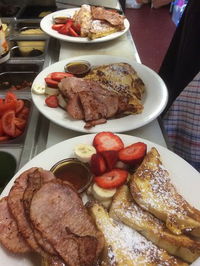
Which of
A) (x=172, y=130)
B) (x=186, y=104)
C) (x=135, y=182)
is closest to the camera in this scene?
(x=135, y=182)

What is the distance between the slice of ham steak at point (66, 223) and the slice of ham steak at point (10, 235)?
0.28ft

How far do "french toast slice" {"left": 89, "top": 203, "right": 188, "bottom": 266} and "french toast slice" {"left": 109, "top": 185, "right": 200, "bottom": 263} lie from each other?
2cm

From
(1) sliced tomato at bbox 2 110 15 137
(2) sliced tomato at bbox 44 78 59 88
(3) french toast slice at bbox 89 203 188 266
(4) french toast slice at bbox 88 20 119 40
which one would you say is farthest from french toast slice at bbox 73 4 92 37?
(3) french toast slice at bbox 89 203 188 266

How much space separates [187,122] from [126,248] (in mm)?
1299

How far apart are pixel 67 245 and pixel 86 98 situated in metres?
0.88

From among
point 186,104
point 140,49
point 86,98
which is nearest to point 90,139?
point 86,98

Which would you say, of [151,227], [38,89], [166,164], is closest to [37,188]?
[151,227]

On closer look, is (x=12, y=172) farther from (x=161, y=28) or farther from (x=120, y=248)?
(x=161, y=28)

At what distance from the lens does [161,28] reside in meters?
6.16

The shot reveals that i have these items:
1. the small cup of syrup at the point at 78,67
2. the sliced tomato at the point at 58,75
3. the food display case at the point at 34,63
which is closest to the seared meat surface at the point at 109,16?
the food display case at the point at 34,63

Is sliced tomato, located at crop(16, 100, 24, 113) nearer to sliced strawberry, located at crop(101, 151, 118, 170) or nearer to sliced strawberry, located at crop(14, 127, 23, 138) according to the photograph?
sliced strawberry, located at crop(14, 127, 23, 138)

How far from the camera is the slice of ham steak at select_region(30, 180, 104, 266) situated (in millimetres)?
980

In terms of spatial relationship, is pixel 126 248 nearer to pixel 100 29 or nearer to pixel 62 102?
pixel 62 102

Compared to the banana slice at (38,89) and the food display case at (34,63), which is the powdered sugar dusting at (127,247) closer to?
the food display case at (34,63)
